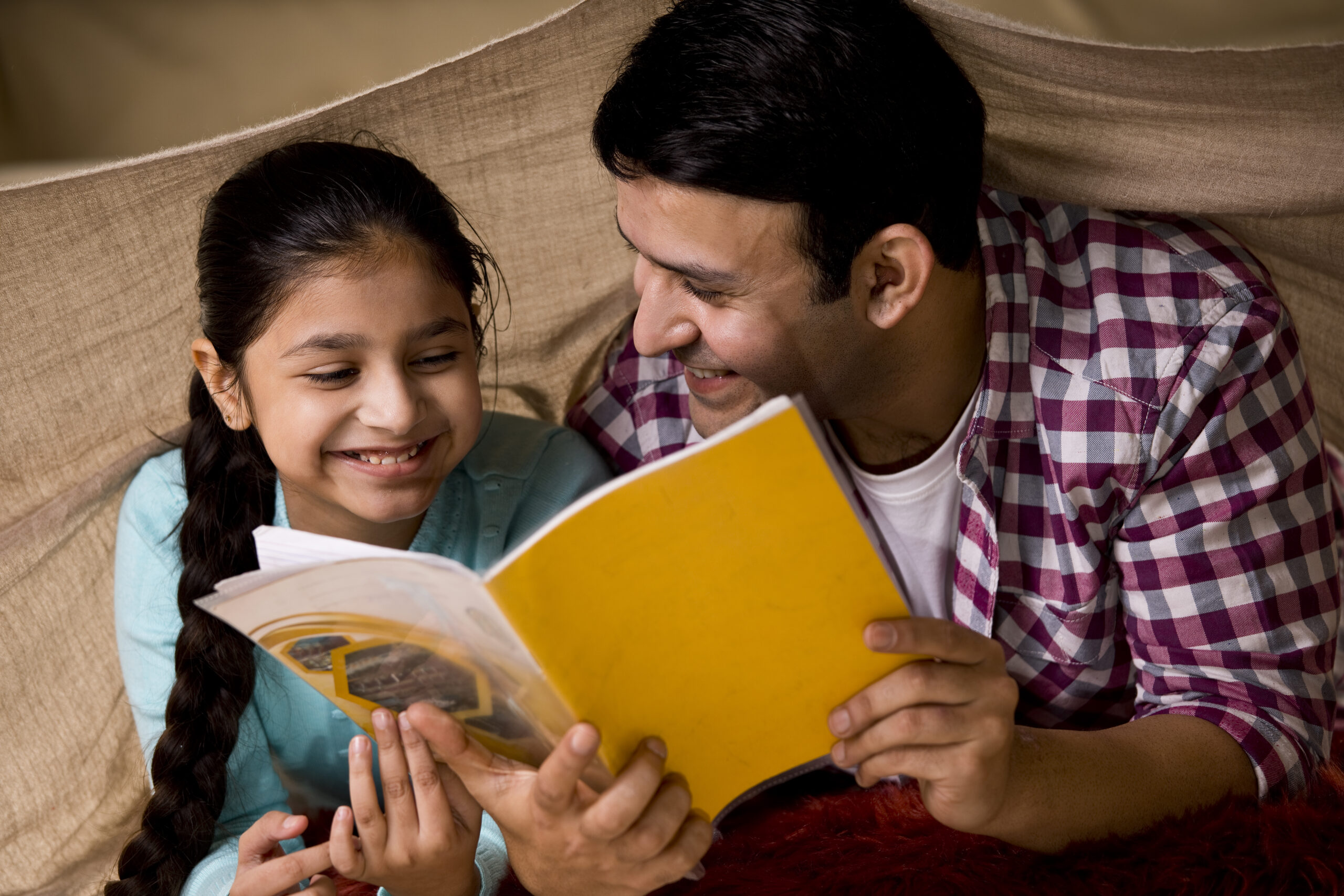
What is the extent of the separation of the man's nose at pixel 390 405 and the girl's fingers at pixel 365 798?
0.26m

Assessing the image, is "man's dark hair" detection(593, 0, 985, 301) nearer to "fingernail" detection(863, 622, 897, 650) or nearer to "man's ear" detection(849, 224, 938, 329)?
"man's ear" detection(849, 224, 938, 329)

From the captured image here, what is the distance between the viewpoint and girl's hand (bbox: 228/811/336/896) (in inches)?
35.2

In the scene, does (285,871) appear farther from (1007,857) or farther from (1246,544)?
(1246,544)

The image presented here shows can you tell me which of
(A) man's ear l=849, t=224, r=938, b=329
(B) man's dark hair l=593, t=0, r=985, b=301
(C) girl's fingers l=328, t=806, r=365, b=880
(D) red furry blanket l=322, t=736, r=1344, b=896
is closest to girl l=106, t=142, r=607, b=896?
(C) girl's fingers l=328, t=806, r=365, b=880

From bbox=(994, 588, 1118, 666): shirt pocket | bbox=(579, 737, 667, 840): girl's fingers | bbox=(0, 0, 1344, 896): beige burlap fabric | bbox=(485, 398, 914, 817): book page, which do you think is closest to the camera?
bbox=(485, 398, 914, 817): book page

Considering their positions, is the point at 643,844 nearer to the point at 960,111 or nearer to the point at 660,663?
the point at 660,663

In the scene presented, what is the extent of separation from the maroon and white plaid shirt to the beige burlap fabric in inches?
3.1

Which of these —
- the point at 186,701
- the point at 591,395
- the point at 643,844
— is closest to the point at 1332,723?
the point at 643,844

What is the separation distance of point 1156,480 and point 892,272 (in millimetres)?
304

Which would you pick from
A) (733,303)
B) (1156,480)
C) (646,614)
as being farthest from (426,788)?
(1156,480)

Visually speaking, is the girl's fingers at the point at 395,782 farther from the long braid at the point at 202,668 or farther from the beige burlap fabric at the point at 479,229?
the beige burlap fabric at the point at 479,229

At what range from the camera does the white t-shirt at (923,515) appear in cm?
114

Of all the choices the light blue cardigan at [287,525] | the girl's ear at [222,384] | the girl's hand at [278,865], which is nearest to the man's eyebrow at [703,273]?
the light blue cardigan at [287,525]

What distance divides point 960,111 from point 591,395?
54 centimetres
